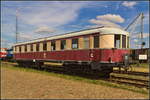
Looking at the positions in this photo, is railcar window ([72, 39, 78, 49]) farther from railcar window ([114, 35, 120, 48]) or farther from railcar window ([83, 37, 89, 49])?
railcar window ([114, 35, 120, 48])

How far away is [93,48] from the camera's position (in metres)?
12.2

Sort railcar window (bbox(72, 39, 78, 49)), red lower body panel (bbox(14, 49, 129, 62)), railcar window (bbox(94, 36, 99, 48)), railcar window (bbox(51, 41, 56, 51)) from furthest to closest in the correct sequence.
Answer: railcar window (bbox(51, 41, 56, 51)), railcar window (bbox(72, 39, 78, 49)), railcar window (bbox(94, 36, 99, 48)), red lower body panel (bbox(14, 49, 129, 62))

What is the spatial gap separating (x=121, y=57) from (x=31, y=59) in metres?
11.8

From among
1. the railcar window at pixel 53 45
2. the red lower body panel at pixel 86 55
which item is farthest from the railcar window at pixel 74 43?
the railcar window at pixel 53 45

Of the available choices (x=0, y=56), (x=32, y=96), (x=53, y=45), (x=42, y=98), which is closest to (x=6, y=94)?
(x=32, y=96)

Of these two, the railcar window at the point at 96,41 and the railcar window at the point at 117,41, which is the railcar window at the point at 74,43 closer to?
the railcar window at the point at 96,41

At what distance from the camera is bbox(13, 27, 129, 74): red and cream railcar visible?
11531mm

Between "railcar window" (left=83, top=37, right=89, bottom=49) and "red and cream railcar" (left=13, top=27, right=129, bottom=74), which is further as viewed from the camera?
"railcar window" (left=83, top=37, right=89, bottom=49)

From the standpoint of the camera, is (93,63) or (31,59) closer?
(93,63)

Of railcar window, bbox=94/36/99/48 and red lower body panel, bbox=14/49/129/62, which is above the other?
railcar window, bbox=94/36/99/48

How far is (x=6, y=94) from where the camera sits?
7.41m

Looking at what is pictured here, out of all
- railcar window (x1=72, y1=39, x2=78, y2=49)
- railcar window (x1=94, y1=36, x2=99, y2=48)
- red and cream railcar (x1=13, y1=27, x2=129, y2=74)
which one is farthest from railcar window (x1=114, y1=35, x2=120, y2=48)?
railcar window (x1=72, y1=39, x2=78, y2=49)

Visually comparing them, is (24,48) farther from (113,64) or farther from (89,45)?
(113,64)

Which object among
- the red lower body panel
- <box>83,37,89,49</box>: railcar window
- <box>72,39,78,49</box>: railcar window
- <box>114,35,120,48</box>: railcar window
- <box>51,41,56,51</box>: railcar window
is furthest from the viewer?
<box>51,41,56,51</box>: railcar window
